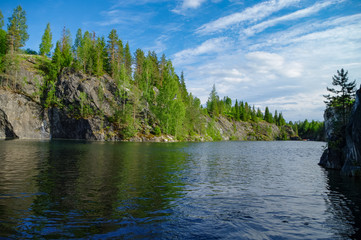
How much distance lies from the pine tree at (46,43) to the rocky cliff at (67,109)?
2134 centimetres

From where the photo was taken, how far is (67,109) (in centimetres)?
9581

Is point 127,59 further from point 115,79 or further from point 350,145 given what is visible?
point 350,145

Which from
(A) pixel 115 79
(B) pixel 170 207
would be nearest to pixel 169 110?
(A) pixel 115 79

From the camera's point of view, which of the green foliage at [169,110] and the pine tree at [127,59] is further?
the pine tree at [127,59]

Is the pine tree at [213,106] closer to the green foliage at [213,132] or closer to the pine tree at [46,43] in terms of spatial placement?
the green foliage at [213,132]

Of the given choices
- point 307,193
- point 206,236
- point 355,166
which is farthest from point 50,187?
point 355,166

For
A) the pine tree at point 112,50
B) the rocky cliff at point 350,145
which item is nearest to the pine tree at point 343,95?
the rocky cliff at point 350,145

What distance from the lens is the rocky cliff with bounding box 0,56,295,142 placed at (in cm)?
8766

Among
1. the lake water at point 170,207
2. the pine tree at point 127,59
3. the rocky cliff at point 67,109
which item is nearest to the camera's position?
the lake water at point 170,207

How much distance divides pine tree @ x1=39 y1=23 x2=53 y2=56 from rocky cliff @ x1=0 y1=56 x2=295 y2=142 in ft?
70.0

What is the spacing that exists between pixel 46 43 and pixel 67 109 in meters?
59.4

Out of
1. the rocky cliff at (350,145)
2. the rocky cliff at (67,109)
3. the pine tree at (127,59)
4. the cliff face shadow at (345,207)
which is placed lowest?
the cliff face shadow at (345,207)

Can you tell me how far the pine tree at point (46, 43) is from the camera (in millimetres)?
126375

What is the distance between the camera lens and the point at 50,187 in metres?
15.3
